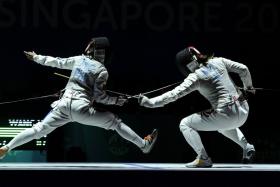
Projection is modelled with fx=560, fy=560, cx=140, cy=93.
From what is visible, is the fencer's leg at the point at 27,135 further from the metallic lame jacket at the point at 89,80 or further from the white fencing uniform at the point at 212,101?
the white fencing uniform at the point at 212,101

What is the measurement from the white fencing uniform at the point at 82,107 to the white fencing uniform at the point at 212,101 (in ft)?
1.10

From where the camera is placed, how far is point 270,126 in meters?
6.76

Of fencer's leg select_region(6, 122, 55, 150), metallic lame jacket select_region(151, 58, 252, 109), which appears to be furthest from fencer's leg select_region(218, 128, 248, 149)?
fencer's leg select_region(6, 122, 55, 150)

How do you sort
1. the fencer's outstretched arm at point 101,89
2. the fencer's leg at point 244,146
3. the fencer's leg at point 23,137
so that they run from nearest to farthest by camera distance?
the fencer's leg at point 23,137 < the fencer's outstretched arm at point 101,89 < the fencer's leg at point 244,146

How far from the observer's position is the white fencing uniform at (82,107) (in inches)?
167

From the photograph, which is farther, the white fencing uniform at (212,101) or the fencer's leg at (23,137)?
the white fencing uniform at (212,101)

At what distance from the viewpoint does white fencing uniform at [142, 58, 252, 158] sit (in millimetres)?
4363

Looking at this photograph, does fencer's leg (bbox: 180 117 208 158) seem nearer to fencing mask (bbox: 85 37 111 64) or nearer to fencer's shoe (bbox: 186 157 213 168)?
fencer's shoe (bbox: 186 157 213 168)

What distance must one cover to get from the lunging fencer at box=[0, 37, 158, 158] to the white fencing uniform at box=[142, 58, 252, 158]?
0.31 m

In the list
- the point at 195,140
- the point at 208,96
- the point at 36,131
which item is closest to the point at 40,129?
the point at 36,131

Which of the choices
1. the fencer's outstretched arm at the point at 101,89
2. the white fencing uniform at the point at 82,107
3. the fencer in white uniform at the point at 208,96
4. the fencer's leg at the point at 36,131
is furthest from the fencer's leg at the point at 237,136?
the fencer's leg at the point at 36,131

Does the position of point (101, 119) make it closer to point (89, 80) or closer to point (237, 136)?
point (89, 80)

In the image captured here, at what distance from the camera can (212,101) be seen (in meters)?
4.46
